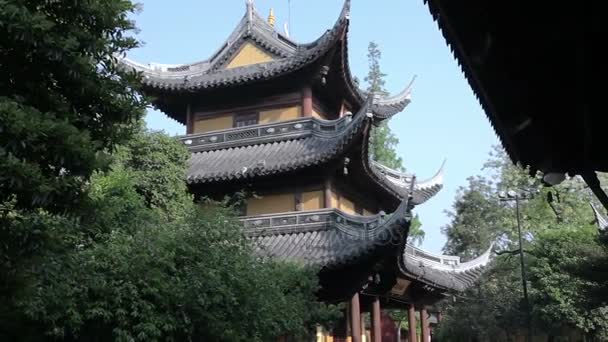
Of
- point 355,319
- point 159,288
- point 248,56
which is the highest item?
point 248,56

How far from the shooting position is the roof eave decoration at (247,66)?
16438 millimetres

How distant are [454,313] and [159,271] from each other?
24.2 meters

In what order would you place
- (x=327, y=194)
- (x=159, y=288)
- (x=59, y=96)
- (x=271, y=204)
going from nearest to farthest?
(x=59, y=96) → (x=159, y=288) → (x=327, y=194) → (x=271, y=204)

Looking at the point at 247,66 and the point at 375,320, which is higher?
the point at 247,66

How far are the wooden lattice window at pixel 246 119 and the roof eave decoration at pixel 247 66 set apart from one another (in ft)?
3.29

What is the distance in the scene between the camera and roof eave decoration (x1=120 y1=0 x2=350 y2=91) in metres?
16.4

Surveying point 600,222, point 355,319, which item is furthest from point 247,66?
point 600,222

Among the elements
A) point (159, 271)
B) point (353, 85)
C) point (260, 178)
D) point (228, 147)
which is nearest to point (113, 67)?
point (159, 271)

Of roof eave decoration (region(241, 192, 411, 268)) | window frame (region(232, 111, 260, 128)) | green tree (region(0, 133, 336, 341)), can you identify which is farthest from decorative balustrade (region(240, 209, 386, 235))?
green tree (region(0, 133, 336, 341))

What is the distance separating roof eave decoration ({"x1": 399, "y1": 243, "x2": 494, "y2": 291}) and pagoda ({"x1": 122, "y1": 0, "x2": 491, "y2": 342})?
0.19 ft

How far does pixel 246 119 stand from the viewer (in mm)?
17766

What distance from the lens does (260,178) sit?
1578 cm

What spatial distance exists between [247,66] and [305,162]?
14.5 feet

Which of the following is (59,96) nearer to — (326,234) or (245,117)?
(326,234)
